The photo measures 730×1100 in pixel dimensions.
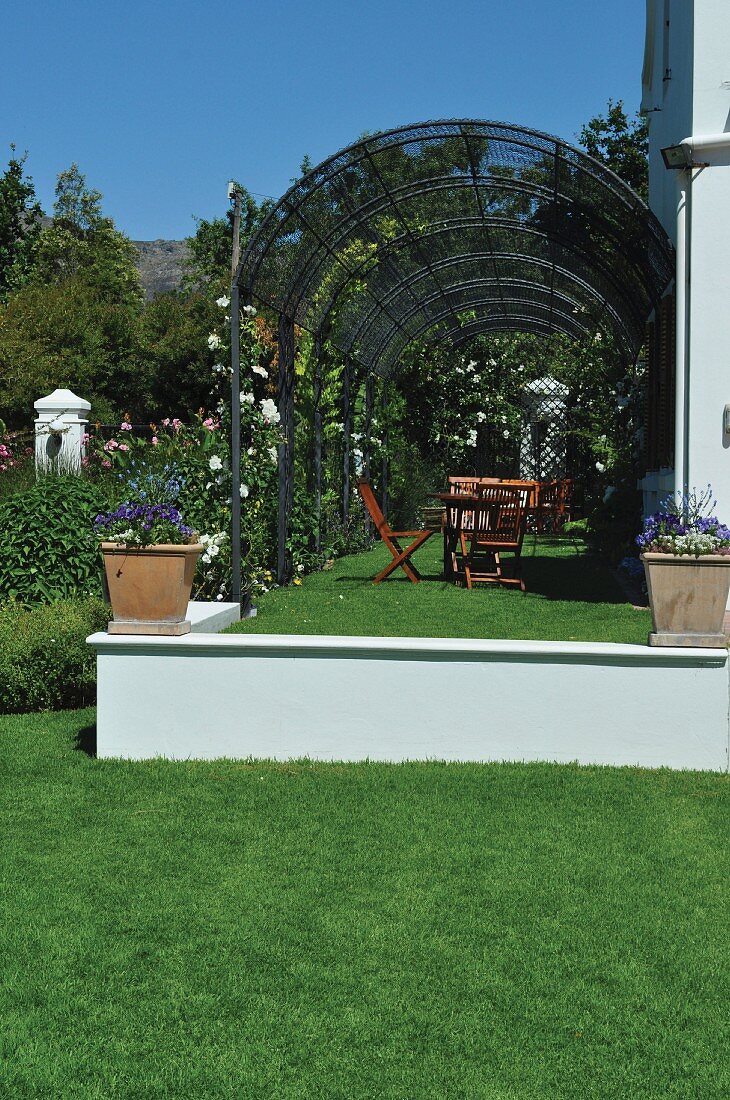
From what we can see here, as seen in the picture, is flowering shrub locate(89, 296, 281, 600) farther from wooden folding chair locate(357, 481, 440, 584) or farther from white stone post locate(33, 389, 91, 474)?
wooden folding chair locate(357, 481, 440, 584)

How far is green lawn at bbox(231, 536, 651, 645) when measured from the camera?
759cm

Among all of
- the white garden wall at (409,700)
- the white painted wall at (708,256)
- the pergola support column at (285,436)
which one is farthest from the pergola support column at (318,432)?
the white garden wall at (409,700)

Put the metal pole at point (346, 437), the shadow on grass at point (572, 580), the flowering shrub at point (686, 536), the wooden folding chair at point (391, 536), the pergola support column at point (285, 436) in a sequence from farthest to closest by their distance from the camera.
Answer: the metal pole at point (346, 437)
the pergola support column at point (285, 436)
the wooden folding chair at point (391, 536)
the shadow on grass at point (572, 580)
the flowering shrub at point (686, 536)

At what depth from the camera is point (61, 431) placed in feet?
34.9

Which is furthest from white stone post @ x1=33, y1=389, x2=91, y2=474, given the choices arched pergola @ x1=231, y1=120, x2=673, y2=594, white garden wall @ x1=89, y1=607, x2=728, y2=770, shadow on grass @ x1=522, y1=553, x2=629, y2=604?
white garden wall @ x1=89, y1=607, x2=728, y2=770

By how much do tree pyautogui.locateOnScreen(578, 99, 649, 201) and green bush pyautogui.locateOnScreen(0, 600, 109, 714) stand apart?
22.1 metres

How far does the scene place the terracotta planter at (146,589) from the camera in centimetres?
511

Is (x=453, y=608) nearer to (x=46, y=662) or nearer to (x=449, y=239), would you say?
(x=46, y=662)

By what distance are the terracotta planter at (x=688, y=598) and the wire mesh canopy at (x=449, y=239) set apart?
4179 millimetres

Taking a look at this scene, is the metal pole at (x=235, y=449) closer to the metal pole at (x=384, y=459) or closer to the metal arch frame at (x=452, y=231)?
the metal arch frame at (x=452, y=231)

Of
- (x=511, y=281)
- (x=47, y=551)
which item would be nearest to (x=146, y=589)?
(x=47, y=551)

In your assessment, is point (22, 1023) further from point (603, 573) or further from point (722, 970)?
point (603, 573)

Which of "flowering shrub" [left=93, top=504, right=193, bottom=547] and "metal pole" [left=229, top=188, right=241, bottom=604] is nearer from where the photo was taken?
"flowering shrub" [left=93, top=504, right=193, bottom=547]

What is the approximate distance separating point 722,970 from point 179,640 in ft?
8.83
